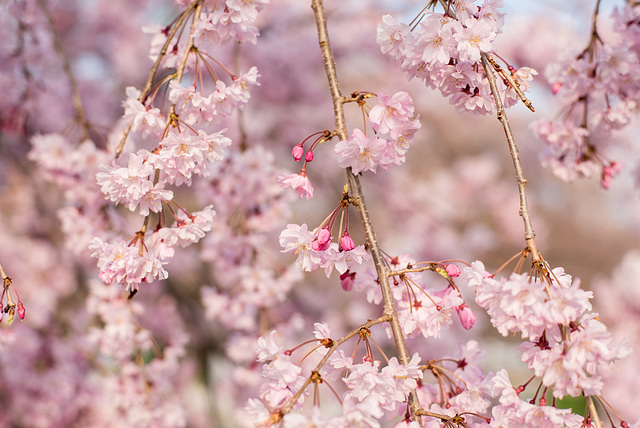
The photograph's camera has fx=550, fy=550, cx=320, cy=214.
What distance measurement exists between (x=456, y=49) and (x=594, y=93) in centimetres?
94

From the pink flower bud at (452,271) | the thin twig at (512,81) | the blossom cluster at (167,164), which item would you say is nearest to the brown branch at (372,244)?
the pink flower bud at (452,271)

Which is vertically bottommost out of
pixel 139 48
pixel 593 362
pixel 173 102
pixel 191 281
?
pixel 593 362

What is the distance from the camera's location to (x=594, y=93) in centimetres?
191

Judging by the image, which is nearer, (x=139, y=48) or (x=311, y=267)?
(x=311, y=267)

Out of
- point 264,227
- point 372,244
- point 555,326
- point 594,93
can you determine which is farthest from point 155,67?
point 594,93

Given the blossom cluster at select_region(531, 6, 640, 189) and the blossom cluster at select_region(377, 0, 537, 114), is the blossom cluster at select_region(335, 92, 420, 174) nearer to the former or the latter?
the blossom cluster at select_region(377, 0, 537, 114)

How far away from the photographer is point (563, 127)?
1999mm

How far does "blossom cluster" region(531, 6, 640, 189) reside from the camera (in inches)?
71.4

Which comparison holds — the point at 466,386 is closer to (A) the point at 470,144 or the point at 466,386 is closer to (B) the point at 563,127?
(B) the point at 563,127

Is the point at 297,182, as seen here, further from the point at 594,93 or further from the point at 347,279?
the point at 594,93

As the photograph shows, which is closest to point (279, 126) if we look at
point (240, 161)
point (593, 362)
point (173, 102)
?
point (240, 161)

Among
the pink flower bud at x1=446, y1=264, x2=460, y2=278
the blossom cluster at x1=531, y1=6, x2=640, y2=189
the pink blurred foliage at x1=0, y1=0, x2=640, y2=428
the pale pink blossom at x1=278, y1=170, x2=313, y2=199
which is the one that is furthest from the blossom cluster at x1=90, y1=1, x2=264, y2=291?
the blossom cluster at x1=531, y1=6, x2=640, y2=189

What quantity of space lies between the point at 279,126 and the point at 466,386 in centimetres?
398

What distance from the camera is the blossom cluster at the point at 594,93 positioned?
1.81 meters
